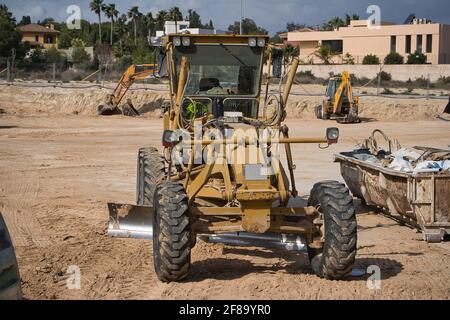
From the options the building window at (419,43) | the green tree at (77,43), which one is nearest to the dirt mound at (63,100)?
the building window at (419,43)

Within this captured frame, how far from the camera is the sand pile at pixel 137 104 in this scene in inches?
1280

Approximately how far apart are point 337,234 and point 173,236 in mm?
1660

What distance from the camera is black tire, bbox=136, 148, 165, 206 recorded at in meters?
9.95

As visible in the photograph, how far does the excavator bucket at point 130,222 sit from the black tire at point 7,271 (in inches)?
155

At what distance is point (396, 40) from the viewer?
66.0m

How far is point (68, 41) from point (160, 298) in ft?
263

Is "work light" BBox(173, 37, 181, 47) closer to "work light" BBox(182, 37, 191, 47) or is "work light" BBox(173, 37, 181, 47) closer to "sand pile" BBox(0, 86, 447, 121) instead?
"work light" BBox(182, 37, 191, 47)

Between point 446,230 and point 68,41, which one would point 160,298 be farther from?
point 68,41

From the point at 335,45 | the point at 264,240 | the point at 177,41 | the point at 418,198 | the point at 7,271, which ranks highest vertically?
the point at 335,45

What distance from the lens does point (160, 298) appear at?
22.5 feet

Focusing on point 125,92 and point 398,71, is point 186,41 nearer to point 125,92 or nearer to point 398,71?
point 125,92

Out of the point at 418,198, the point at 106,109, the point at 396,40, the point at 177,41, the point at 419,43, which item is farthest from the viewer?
the point at 396,40

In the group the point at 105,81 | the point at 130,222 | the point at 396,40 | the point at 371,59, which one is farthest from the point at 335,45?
the point at 130,222
